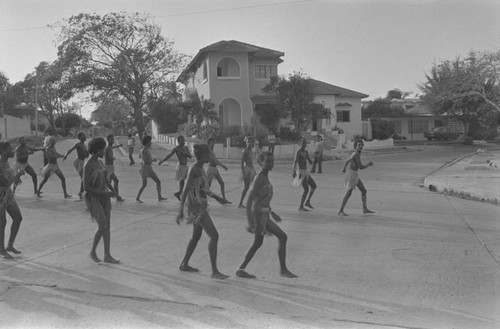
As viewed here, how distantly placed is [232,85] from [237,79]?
1.84 ft

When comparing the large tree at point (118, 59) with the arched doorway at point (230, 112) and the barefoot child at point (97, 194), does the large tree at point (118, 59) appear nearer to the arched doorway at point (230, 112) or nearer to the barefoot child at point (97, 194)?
the arched doorway at point (230, 112)

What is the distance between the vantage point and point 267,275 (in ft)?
19.2

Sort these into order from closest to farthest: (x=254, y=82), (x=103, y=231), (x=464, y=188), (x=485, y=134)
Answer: (x=103, y=231)
(x=464, y=188)
(x=254, y=82)
(x=485, y=134)

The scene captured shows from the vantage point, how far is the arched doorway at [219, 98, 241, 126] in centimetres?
3723

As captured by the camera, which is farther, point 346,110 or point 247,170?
point 346,110

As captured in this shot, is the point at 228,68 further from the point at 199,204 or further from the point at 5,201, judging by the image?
the point at 199,204

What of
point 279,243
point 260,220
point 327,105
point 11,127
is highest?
point 327,105

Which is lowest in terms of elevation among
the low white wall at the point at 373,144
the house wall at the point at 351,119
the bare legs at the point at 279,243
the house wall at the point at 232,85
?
the bare legs at the point at 279,243

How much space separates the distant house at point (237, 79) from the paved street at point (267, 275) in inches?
983

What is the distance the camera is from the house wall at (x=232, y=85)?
113 ft

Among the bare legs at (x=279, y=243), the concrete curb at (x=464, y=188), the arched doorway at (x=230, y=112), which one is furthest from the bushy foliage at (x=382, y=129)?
the bare legs at (x=279, y=243)

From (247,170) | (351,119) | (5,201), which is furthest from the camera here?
(351,119)

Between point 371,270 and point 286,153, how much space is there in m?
23.6

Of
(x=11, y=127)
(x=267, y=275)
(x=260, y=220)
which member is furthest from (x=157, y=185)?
(x=11, y=127)
